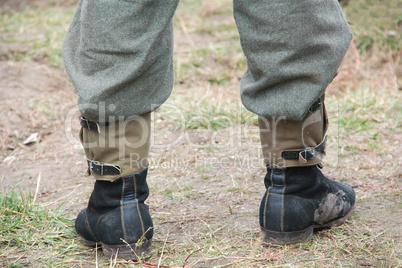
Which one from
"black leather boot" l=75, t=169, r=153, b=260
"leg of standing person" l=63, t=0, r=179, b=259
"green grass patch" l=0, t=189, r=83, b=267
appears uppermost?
"leg of standing person" l=63, t=0, r=179, b=259

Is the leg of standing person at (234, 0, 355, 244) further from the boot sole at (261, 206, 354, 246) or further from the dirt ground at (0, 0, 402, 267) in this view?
the dirt ground at (0, 0, 402, 267)

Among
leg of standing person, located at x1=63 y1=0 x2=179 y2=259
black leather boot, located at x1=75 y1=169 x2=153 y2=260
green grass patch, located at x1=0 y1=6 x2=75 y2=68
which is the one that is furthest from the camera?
green grass patch, located at x1=0 y1=6 x2=75 y2=68

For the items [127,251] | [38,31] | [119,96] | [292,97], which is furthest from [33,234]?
[38,31]

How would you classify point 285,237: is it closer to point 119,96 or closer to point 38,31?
point 119,96

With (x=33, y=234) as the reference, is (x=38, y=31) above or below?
above

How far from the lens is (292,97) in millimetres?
1111

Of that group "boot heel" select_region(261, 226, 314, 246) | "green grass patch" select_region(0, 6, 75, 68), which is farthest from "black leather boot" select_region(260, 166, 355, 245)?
"green grass patch" select_region(0, 6, 75, 68)

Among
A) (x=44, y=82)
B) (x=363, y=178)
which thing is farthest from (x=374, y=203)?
(x=44, y=82)

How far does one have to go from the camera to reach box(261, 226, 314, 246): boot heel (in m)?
1.24

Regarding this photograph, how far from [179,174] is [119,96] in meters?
0.73

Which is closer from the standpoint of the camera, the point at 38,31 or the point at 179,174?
the point at 179,174

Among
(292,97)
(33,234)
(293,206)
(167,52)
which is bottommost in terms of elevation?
(33,234)

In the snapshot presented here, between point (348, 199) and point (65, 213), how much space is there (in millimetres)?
849

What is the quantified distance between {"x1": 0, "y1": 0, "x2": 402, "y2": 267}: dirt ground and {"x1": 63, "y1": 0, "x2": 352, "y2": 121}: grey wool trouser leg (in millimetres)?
410
